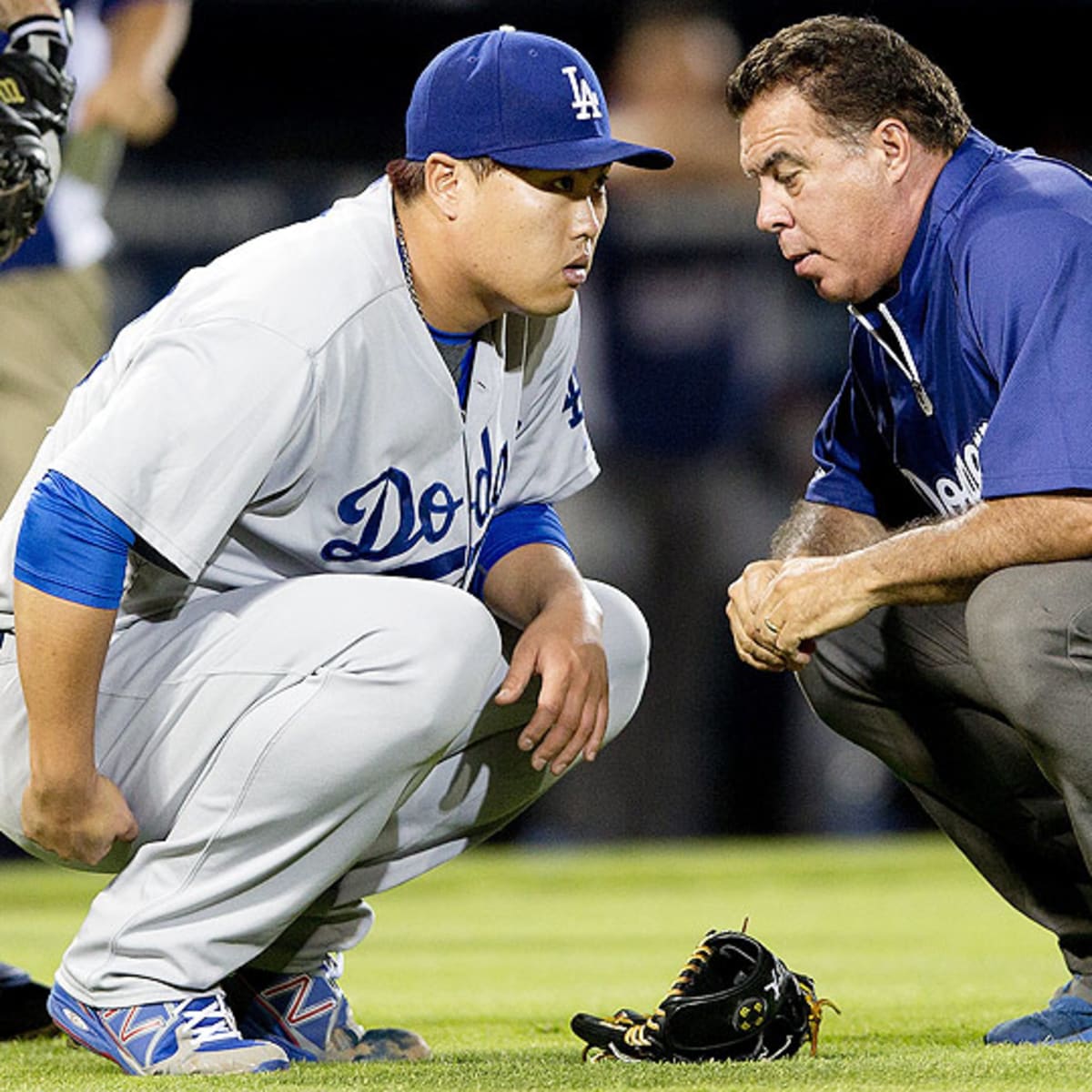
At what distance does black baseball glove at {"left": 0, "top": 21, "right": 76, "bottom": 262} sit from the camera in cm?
269

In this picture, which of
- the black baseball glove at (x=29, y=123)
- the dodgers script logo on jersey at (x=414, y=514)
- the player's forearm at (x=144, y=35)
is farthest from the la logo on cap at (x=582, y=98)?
the player's forearm at (x=144, y=35)

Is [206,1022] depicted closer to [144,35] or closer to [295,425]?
[295,425]

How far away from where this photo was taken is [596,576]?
6234 millimetres

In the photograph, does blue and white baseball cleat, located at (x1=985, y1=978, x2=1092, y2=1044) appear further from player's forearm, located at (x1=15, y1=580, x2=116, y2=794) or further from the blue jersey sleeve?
player's forearm, located at (x1=15, y1=580, x2=116, y2=794)

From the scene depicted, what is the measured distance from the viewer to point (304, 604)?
2301 millimetres

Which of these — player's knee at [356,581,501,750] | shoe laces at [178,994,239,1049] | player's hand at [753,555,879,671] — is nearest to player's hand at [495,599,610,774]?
player's knee at [356,581,501,750]

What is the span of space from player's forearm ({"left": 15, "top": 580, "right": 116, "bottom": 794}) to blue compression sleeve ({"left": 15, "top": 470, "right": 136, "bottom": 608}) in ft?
0.05

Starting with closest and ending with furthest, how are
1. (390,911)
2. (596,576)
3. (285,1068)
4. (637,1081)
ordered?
(637,1081) → (285,1068) → (390,911) → (596,576)

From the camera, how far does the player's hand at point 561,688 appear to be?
7.81 ft

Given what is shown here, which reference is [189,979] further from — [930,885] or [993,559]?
[930,885]

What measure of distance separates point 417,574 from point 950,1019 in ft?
3.13

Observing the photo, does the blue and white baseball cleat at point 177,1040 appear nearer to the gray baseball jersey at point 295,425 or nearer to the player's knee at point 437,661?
the player's knee at point 437,661

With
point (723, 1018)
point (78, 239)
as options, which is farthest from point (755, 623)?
point (78, 239)

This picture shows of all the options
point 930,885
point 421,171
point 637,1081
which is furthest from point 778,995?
point 930,885
